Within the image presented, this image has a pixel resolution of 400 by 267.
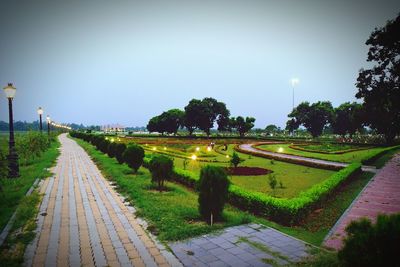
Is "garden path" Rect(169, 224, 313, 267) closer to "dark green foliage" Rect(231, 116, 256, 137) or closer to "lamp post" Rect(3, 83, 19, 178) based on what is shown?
"lamp post" Rect(3, 83, 19, 178)

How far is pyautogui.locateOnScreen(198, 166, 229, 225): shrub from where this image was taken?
25.4 feet

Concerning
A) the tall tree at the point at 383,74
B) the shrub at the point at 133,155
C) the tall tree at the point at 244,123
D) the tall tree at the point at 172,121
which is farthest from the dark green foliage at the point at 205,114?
the shrub at the point at 133,155

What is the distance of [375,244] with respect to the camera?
3.36 metres

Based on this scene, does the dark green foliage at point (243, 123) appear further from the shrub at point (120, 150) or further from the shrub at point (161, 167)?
the shrub at point (161, 167)

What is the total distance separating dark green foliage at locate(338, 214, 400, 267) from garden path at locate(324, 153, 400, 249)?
10.7ft

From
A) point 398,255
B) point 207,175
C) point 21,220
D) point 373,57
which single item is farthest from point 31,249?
point 373,57

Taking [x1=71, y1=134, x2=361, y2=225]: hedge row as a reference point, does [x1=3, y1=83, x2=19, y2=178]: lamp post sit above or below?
above

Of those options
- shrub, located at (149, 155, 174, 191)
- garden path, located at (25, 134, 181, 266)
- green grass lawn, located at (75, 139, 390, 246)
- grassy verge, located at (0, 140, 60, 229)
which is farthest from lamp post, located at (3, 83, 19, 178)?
shrub, located at (149, 155, 174, 191)

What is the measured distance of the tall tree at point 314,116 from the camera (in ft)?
241

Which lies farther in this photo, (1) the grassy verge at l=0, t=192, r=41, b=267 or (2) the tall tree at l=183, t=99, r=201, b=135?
(2) the tall tree at l=183, t=99, r=201, b=135

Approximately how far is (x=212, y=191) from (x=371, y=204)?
667 centimetres

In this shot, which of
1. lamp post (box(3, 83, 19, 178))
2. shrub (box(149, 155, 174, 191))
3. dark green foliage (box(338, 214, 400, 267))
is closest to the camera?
dark green foliage (box(338, 214, 400, 267))

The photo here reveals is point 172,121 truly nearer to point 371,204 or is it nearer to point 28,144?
point 28,144

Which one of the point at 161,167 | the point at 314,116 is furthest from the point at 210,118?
the point at 161,167
